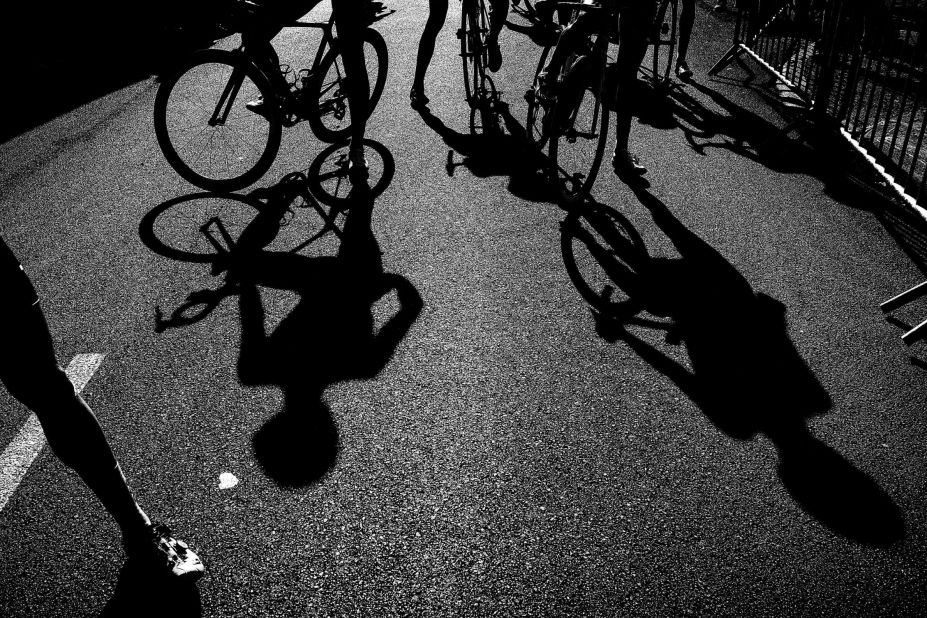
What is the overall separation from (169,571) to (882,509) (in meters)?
2.88

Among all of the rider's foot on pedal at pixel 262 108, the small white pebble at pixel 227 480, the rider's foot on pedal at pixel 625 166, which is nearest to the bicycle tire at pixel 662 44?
the rider's foot on pedal at pixel 625 166

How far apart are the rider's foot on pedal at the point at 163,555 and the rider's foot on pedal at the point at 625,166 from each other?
4.59m

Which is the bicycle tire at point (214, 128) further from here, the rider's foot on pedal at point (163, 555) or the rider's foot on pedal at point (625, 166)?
the rider's foot on pedal at point (163, 555)

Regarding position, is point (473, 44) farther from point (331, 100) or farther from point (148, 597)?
point (148, 597)

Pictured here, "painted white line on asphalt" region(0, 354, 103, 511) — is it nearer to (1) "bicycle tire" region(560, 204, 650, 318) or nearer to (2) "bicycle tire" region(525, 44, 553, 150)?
(1) "bicycle tire" region(560, 204, 650, 318)

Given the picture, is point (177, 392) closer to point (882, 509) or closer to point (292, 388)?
point (292, 388)

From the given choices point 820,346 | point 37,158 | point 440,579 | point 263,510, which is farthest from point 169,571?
point 37,158

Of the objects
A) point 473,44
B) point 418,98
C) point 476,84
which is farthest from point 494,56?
point 418,98

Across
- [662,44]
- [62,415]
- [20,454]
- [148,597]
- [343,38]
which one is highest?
[343,38]

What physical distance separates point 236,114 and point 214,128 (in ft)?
2.28

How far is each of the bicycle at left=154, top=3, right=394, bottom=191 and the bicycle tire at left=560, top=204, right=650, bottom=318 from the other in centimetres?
258

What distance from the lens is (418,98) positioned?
7.49 meters

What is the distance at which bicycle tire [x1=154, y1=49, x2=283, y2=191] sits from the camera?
5.32 metres

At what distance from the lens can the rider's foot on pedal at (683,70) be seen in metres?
8.45
